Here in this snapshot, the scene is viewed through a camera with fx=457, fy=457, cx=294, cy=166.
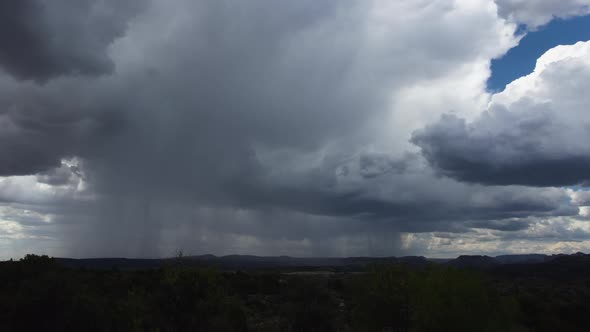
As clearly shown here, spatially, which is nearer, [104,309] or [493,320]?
[104,309]

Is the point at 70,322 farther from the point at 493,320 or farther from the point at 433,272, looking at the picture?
the point at 493,320

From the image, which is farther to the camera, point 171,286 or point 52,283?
point 52,283

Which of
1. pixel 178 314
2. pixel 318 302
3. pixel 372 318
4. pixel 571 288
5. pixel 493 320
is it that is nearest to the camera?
pixel 178 314

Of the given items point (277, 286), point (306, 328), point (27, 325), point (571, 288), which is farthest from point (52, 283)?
point (571, 288)

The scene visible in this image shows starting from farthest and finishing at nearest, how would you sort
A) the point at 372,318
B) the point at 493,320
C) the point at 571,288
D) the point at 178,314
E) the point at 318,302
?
the point at 571,288 → the point at 318,302 → the point at 493,320 → the point at 372,318 → the point at 178,314

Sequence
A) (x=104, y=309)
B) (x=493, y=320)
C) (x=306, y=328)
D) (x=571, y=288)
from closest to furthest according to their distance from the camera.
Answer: (x=104, y=309) < (x=493, y=320) < (x=306, y=328) < (x=571, y=288)

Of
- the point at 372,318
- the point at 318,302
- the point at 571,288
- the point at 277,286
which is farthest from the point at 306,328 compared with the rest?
the point at 571,288

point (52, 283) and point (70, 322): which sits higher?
point (52, 283)

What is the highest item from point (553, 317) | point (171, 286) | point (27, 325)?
point (171, 286)

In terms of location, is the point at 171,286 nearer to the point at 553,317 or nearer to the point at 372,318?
the point at 372,318

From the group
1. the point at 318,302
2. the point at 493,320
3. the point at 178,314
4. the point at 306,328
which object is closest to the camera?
the point at 178,314
